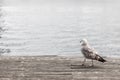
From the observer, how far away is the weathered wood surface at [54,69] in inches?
293

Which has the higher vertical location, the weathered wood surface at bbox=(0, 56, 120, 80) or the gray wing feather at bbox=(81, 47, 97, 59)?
the gray wing feather at bbox=(81, 47, 97, 59)

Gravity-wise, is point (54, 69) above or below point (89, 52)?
below

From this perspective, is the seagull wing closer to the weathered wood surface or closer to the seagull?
the seagull

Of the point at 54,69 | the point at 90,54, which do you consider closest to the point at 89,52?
the point at 90,54

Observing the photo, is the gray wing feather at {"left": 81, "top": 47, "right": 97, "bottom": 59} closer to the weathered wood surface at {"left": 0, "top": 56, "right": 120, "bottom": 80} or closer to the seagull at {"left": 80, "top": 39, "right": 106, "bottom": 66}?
the seagull at {"left": 80, "top": 39, "right": 106, "bottom": 66}

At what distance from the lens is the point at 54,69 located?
809cm

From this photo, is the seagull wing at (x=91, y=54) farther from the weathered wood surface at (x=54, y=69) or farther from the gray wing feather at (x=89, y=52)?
the weathered wood surface at (x=54, y=69)

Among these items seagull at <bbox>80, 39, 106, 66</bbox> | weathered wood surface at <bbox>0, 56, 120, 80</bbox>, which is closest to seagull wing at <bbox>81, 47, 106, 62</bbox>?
seagull at <bbox>80, 39, 106, 66</bbox>

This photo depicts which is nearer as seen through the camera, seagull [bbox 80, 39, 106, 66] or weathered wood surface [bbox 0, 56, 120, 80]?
weathered wood surface [bbox 0, 56, 120, 80]

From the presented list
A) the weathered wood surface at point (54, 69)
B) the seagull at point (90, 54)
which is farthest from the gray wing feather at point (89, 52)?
the weathered wood surface at point (54, 69)

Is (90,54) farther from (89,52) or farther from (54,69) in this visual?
Result: (54,69)

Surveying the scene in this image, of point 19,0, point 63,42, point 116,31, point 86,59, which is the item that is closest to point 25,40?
point 63,42

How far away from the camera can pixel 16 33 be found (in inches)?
2349

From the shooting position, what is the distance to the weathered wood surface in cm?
743
